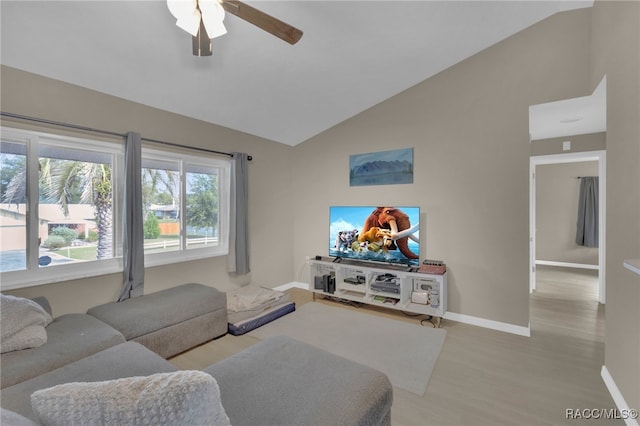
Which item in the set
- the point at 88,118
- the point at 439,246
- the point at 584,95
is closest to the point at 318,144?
the point at 439,246

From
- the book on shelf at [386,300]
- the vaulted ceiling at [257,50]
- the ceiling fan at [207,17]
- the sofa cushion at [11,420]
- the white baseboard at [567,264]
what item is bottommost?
the white baseboard at [567,264]

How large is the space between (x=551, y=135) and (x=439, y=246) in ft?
9.42

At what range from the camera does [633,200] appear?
1774 mm

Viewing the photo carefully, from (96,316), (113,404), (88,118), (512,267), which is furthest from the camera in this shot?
(512,267)

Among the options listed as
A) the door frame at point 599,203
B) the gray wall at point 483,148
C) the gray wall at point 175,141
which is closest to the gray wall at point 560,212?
the door frame at point 599,203

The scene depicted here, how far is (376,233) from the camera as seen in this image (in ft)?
12.1

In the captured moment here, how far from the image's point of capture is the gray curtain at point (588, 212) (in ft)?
18.7

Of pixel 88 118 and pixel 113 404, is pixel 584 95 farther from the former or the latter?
pixel 88 118

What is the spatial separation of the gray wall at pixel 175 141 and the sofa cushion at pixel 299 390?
193 centimetres

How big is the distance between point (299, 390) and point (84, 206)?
8.90 feet

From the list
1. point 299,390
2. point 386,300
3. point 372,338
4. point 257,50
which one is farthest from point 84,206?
point 386,300

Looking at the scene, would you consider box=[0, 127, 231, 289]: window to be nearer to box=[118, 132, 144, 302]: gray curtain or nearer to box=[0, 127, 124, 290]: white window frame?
box=[0, 127, 124, 290]: white window frame

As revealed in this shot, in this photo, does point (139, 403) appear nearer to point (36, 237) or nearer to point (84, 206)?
point (36, 237)

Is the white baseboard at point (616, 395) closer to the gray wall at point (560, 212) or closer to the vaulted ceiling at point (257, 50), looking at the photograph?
the vaulted ceiling at point (257, 50)
